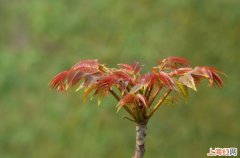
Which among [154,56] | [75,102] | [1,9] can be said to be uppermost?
[1,9]

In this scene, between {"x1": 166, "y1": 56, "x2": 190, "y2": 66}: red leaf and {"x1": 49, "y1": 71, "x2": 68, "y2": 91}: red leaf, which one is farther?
{"x1": 166, "y1": 56, "x2": 190, "y2": 66}: red leaf

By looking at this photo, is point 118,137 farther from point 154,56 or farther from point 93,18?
point 93,18

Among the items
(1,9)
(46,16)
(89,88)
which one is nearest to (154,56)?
(46,16)

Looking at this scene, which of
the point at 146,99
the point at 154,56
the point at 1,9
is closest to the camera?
the point at 146,99

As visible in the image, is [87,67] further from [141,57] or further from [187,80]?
[141,57]

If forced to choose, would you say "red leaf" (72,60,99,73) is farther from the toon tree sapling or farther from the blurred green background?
the blurred green background

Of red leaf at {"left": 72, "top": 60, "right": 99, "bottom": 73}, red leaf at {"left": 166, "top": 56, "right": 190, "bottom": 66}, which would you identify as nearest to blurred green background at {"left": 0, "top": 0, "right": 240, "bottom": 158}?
red leaf at {"left": 166, "top": 56, "right": 190, "bottom": 66}

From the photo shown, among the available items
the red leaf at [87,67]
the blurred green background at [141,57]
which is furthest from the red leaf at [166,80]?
the blurred green background at [141,57]

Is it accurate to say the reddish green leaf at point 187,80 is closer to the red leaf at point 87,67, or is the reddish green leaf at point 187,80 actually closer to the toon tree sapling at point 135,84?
the toon tree sapling at point 135,84

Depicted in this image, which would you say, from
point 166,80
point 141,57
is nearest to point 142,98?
point 166,80
